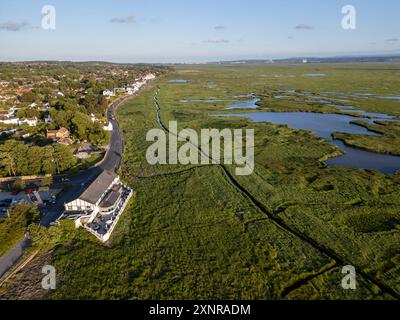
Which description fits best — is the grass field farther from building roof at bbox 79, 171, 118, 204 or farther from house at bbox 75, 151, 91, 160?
house at bbox 75, 151, 91, 160

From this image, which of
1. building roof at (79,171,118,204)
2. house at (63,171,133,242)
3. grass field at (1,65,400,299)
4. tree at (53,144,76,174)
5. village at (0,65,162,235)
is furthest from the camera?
tree at (53,144,76,174)

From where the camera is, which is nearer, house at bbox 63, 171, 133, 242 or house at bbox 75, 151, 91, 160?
house at bbox 63, 171, 133, 242

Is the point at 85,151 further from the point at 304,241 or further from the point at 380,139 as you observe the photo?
the point at 380,139

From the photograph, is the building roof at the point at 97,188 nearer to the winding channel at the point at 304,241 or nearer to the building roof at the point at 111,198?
the building roof at the point at 111,198

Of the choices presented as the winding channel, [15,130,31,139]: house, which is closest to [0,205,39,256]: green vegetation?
the winding channel

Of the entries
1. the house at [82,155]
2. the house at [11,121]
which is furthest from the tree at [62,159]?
the house at [11,121]
